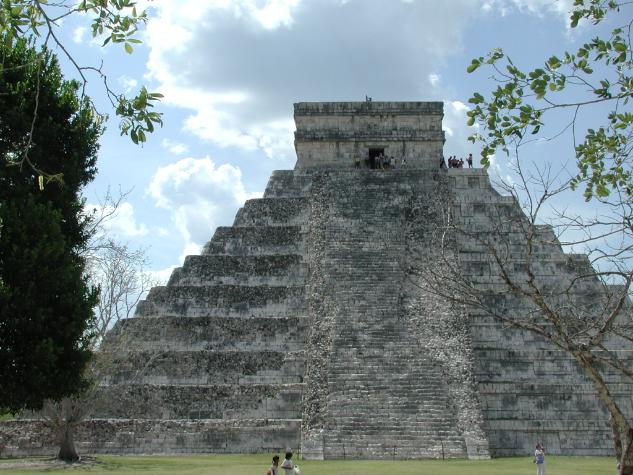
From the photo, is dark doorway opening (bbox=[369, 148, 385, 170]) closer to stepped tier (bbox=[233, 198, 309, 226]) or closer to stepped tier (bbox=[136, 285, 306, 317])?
stepped tier (bbox=[233, 198, 309, 226])

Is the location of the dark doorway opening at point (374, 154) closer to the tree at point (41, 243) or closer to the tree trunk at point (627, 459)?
the tree at point (41, 243)

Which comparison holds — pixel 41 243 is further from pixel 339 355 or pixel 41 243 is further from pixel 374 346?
pixel 374 346

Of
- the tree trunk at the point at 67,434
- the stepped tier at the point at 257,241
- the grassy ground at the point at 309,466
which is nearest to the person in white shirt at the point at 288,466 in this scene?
the grassy ground at the point at 309,466

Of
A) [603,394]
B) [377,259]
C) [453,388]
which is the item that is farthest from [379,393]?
[603,394]

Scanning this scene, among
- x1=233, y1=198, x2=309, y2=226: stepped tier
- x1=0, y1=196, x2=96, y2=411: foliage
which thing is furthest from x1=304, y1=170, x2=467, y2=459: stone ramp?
x1=0, y1=196, x2=96, y2=411: foliage

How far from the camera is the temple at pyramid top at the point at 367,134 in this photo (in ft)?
83.4

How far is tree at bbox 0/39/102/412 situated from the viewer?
1132 cm

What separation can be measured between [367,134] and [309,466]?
13327mm

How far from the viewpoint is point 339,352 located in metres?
18.4

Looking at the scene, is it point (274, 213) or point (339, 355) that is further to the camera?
point (274, 213)

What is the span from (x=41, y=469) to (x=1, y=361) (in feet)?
14.6

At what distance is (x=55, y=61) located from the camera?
510 inches

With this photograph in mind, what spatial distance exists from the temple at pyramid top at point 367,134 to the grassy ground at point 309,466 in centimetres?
1121

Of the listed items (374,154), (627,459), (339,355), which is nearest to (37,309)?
(627,459)
